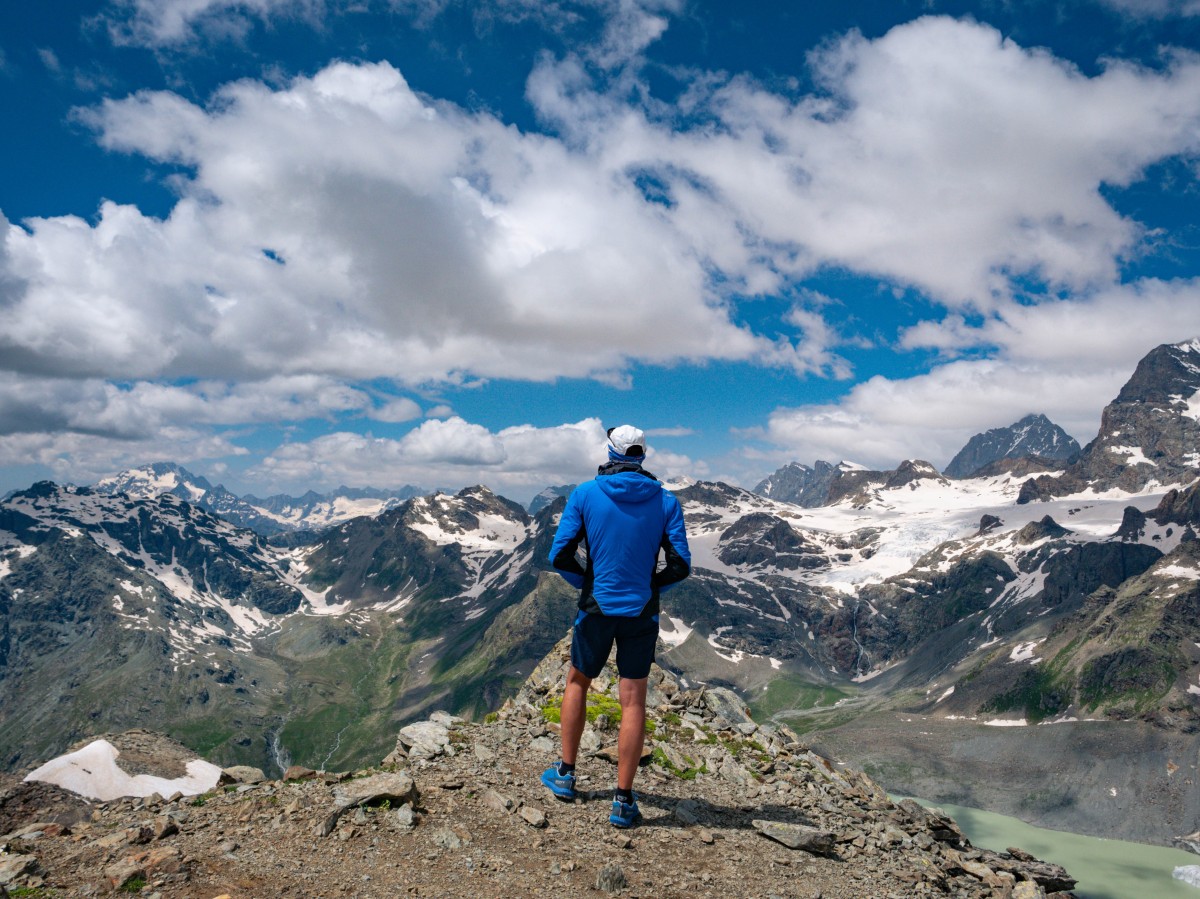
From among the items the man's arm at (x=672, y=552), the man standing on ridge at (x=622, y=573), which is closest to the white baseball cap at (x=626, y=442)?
the man standing on ridge at (x=622, y=573)

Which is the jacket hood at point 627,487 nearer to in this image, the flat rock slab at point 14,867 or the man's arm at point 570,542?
the man's arm at point 570,542

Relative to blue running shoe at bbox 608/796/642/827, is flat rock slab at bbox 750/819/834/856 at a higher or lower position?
lower

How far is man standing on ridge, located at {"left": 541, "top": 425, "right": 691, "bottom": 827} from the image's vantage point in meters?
10.7

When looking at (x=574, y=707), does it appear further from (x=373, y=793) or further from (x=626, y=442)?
(x=626, y=442)

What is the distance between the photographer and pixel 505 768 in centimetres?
1282

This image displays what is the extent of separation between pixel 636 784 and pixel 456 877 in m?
5.24

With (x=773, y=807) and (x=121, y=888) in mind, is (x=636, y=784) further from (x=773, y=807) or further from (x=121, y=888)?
(x=121, y=888)

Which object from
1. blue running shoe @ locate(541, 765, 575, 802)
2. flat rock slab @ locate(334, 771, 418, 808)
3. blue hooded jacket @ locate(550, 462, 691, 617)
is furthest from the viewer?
blue running shoe @ locate(541, 765, 575, 802)

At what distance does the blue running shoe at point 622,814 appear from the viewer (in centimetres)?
1077

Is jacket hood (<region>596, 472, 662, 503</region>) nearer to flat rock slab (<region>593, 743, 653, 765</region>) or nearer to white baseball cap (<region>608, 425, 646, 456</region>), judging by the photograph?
white baseball cap (<region>608, 425, 646, 456</region>)

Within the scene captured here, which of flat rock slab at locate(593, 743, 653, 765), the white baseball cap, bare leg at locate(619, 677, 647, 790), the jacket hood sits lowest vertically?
flat rock slab at locate(593, 743, 653, 765)

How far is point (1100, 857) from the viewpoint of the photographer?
170 metres

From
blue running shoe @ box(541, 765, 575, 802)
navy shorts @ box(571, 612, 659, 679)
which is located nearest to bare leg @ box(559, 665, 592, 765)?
navy shorts @ box(571, 612, 659, 679)

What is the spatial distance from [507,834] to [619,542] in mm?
4378
